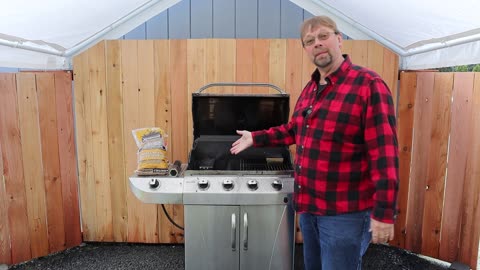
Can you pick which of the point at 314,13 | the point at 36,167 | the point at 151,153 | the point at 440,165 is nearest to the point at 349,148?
the point at 151,153

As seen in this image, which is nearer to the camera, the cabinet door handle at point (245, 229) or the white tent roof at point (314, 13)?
the white tent roof at point (314, 13)

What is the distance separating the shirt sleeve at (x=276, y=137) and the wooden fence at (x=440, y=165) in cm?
127

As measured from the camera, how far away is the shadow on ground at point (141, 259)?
2598mm

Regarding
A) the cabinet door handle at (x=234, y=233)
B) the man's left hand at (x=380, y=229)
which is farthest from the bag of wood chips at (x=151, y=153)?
the man's left hand at (x=380, y=229)

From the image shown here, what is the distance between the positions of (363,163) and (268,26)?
6.63ft

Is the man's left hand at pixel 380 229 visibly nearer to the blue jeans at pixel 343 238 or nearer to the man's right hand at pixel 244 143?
the blue jeans at pixel 343 238

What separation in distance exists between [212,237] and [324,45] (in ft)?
4.01

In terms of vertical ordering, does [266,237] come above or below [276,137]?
below

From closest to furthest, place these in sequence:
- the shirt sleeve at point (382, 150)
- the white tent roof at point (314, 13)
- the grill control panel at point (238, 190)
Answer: the shirt sleeve at point (382, 150) < the white tent roof at point (314, 13) < the grill control panel at point (238, 190)

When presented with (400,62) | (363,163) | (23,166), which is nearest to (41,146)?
(23,166)

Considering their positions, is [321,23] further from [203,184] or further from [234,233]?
[234,233]

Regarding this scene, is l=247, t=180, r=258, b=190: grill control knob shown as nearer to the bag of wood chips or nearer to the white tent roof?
the bag of wood chips

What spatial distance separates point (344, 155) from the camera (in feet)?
4.70

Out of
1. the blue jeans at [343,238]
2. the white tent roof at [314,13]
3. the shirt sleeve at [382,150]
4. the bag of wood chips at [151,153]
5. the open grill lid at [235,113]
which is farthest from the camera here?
the open grill lid at [235,113]
